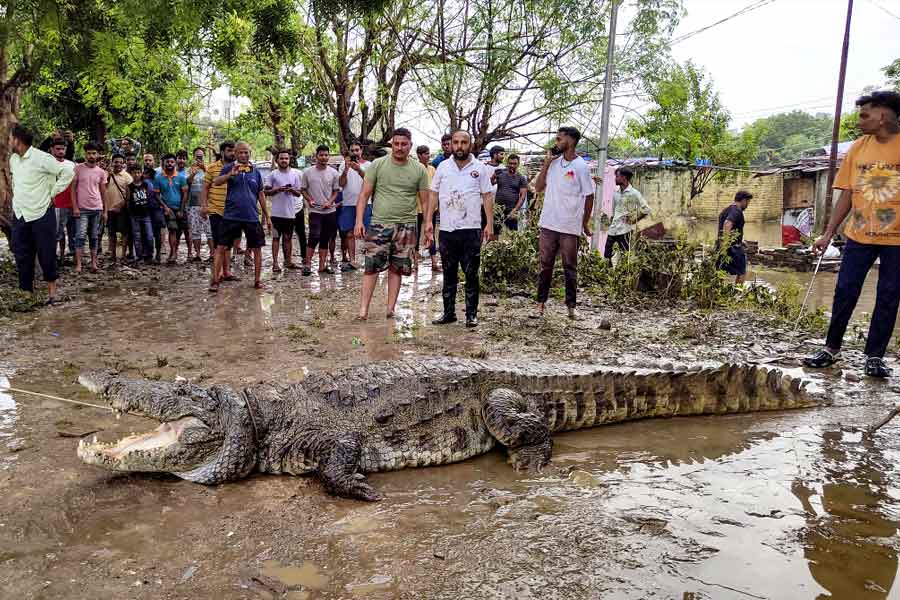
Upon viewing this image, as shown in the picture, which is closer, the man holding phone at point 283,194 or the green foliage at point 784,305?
the green foliage at point 784,305

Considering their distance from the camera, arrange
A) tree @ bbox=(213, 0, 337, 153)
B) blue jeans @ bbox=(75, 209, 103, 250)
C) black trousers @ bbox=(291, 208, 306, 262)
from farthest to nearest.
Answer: tree @ bbox=(213, 0, 337, 153), black trousers @ bbox=(291, 208, 306, 262), blue jeans @ bbox=(75, 209, 103, 250)

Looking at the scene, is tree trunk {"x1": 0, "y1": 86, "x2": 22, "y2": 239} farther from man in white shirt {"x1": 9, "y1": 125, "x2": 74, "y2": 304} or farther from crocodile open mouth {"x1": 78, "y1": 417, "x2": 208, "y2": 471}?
crocodile open mouth {"x1": 78, "y1": 417, "x2": 208, "y2": 471}

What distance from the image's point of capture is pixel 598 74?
42.5ft

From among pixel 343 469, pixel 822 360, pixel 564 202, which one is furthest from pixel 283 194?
pixel 822 360

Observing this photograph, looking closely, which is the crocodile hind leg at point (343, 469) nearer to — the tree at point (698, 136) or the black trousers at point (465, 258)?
the black trousers at point (465, 258)

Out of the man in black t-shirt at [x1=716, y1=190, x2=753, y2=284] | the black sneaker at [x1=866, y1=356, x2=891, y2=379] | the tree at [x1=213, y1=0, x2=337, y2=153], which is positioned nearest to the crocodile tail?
the black sneaker at [x1=866, y1=356, x2=891, y2=379]

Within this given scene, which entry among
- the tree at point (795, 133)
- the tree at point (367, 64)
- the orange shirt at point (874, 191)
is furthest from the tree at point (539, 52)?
the tree at point (795, 133)

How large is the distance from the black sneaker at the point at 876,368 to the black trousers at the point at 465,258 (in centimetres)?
359

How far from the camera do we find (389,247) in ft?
22.0

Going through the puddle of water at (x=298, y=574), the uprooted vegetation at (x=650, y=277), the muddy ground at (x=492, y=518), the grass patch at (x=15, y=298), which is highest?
the uprooted vegetation at (x=650, y=277)

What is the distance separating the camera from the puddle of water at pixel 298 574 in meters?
2.47

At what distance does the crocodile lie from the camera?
3.15 m

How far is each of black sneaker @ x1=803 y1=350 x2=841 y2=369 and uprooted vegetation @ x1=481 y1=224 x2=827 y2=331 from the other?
1806 millimetres

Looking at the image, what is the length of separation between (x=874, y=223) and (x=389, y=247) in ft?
14.5
